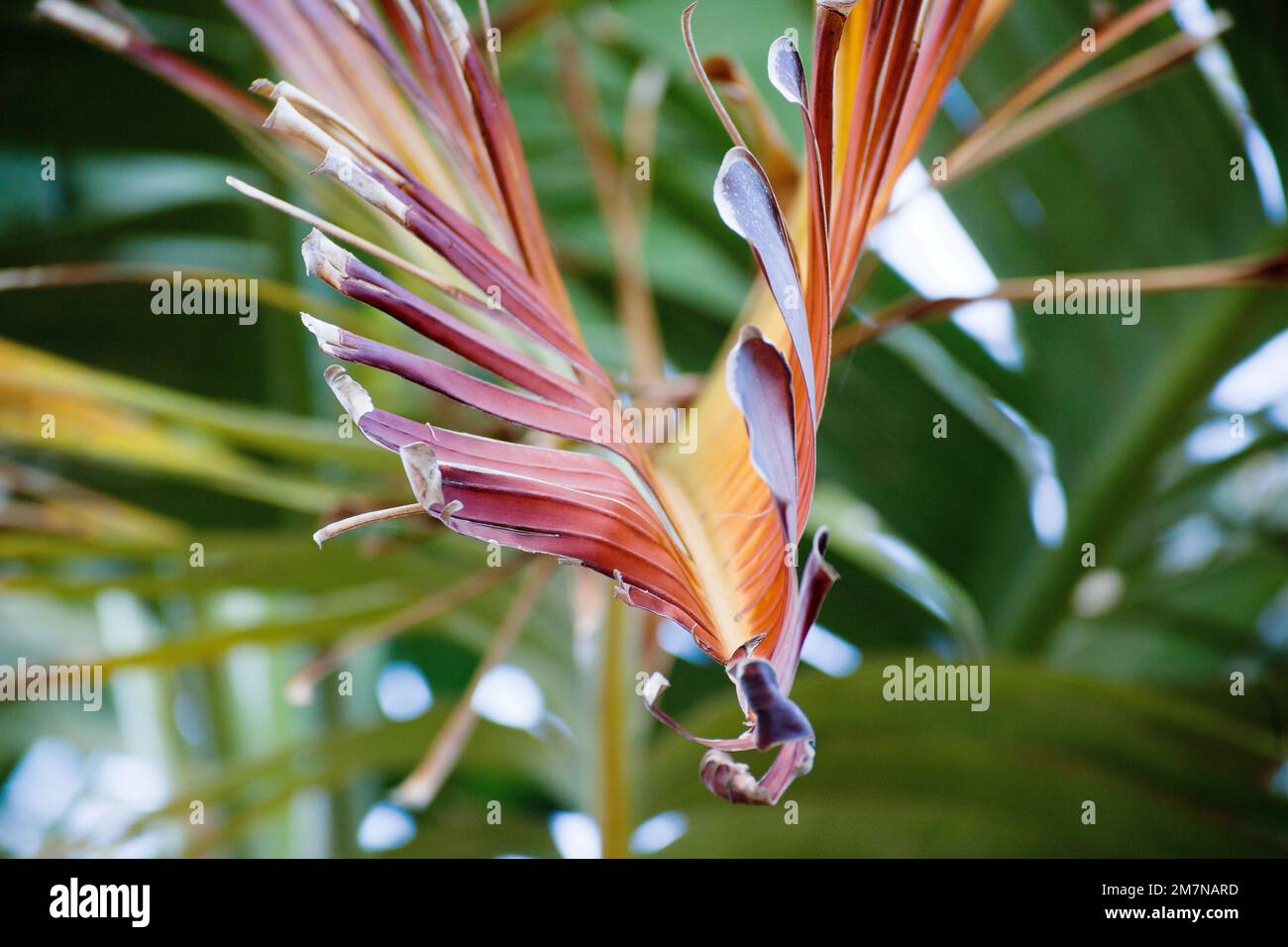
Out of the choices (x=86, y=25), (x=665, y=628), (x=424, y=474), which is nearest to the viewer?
(x=424, y=474)

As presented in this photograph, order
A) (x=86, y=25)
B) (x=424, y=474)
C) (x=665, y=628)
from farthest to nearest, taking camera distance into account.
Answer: (x=665, y=628) < (x=86, y=25) < (x=424, y=474)

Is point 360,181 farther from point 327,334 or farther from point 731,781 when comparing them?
point 731,781

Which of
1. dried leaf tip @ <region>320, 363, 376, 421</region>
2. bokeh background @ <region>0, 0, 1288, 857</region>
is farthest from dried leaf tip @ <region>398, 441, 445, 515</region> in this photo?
bokeh background @ <region>0, 0, 1288, 857</region>

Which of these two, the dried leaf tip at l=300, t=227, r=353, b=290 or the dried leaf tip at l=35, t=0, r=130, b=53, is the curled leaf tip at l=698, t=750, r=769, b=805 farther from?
the dried leaf tip at l=35, t=0, r=130, b=53

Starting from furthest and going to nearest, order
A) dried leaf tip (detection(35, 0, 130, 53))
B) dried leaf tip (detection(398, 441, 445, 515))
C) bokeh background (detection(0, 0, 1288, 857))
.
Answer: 1. bokeh background (detection(0, 0, 1288, 857))
2. dried leaf tip (detection(35, 0, 130, 53))
3. dried leaf tip (detection(398, 441, 445, 515))

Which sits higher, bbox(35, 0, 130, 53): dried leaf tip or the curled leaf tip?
bbox(35, 0, 130, 53): dried leaf tip

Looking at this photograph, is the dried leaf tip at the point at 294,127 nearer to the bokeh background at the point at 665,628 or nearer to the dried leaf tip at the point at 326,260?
the dried leaf tip at the point at 326,260

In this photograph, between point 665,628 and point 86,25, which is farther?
point 665,628

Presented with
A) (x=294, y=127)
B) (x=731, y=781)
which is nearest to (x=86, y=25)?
(x=294, y=127)

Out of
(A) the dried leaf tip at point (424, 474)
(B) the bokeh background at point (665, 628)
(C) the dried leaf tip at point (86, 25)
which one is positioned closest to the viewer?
(A) the dried leaf tip at point (424, 474)

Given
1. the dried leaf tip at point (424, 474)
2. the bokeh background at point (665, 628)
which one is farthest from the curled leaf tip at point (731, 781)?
the bokeh background at point (665, 628)
